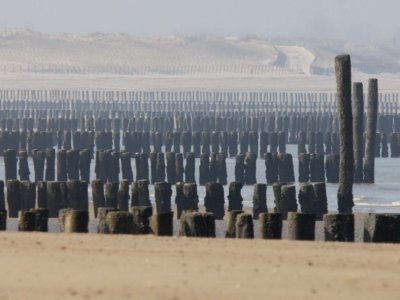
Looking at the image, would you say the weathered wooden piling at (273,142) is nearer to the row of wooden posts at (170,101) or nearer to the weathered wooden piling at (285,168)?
the weathered wooden piling at (285,168)

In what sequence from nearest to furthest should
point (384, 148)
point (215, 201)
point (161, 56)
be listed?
point (215, 201), point (384, 148), point (161, 56)

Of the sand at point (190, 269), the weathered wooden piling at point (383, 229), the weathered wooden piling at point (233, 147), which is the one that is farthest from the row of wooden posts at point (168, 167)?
the sand at point (190, 269)

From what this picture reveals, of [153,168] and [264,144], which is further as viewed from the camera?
[264,144]

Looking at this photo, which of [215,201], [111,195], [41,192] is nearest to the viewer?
[215,201]

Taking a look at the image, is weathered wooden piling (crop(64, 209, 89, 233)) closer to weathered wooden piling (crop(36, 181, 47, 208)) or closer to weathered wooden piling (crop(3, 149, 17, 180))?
weathered wooden piling (crop(36, 181, 47, 208))

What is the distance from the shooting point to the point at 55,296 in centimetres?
1257

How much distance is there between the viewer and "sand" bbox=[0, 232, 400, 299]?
41.9 ft

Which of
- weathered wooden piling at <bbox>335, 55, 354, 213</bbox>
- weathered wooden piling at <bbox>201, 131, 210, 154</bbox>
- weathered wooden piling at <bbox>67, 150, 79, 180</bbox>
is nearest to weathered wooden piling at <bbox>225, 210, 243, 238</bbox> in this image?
weathered wooden piling at <bbox>335, 55, 354, 213</bbox>

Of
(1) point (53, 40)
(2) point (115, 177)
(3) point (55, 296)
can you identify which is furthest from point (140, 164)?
(1) point (53, 40)

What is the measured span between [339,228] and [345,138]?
10512 millimetres

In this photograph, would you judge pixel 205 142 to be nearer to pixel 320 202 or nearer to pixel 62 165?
pixel 62 165

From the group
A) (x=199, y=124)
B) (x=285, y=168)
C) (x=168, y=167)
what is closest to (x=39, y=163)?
(x=168, y=167)

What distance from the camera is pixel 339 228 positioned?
1773cm

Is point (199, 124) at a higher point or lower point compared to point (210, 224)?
lower
